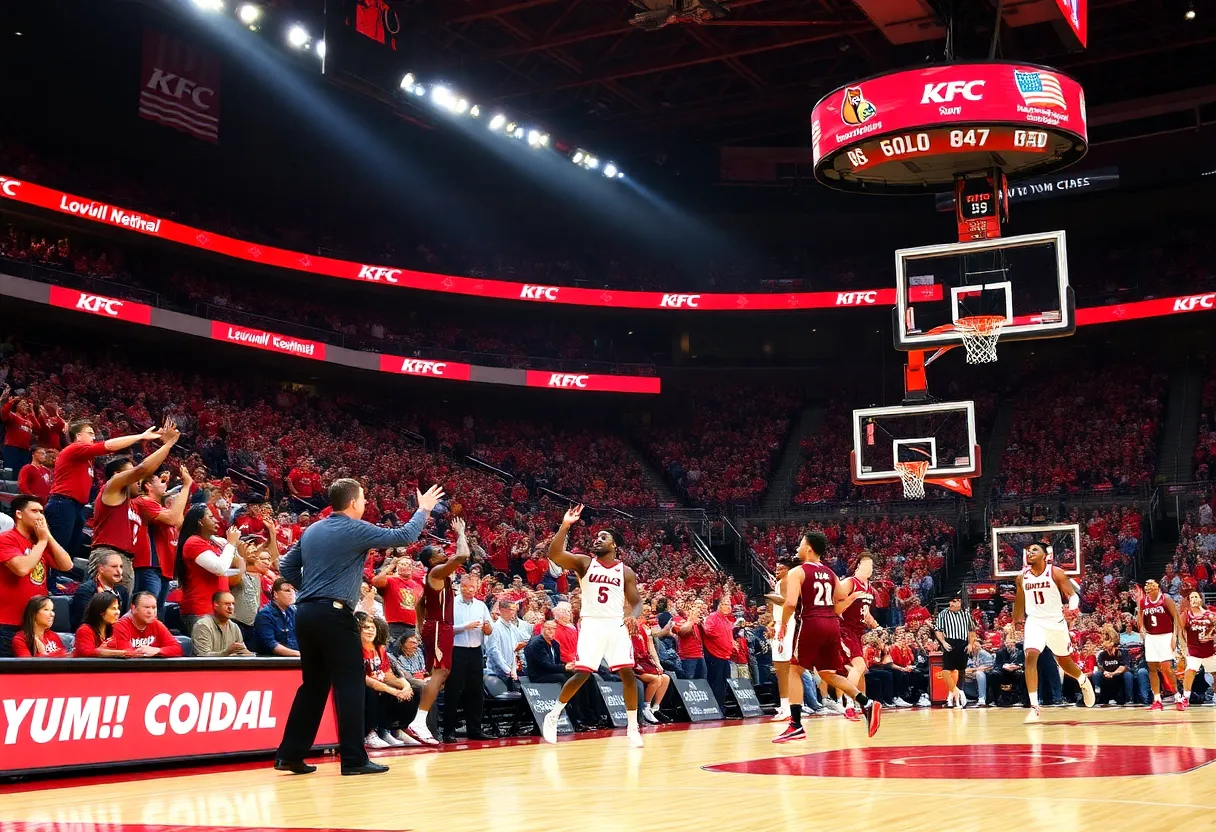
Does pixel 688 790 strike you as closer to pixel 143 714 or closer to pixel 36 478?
pixel 143 714

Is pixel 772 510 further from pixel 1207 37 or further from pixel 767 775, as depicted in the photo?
pixel 767 775

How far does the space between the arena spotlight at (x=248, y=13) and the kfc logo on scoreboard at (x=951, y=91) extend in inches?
483

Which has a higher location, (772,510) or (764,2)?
(764,2)

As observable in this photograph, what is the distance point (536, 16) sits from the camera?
96.3 feet

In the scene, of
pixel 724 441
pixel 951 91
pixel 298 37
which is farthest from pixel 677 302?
pixel 951 91

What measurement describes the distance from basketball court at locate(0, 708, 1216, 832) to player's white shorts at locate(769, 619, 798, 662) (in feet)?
7.10

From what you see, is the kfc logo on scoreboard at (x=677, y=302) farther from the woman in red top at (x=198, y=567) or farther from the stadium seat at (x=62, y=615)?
the stadium seat at (x=62, y=615)

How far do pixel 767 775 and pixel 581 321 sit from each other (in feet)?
113

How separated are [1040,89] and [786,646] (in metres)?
7.99

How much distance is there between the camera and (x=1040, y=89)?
16.1 meters

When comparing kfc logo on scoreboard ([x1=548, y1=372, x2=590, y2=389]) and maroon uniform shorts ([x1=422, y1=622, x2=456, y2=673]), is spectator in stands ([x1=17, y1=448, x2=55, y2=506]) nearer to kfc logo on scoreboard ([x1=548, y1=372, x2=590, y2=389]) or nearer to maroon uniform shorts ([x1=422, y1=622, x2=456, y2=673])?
maroon uniform shorts ([x1=422, y1=622, x2=456, y2=673])

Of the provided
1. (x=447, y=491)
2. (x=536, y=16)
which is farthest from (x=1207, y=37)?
(x=447, y=491)

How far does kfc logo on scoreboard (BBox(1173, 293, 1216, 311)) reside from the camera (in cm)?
3384

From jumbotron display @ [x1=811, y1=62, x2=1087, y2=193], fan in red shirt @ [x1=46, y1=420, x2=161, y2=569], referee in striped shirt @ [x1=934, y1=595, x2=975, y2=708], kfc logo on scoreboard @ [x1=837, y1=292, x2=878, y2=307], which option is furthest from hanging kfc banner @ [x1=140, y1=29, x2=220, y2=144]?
referee in striped shirt @ [x1=934, y1=595, x2=975, y2=708]
